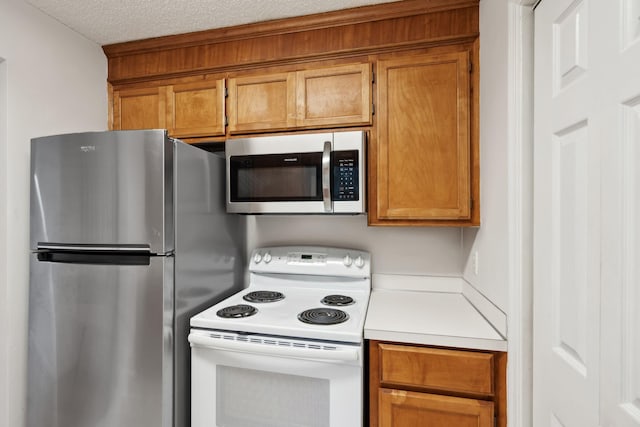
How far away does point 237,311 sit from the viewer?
1.46 meters

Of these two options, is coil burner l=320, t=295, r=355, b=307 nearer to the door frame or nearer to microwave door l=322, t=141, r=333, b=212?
→ microwave door l=322, t=141, r=333, b=212

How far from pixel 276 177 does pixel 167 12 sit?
1.02 m

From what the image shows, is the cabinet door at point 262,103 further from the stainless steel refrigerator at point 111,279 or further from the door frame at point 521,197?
the door frame at point 521,197

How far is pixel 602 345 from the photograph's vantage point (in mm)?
693

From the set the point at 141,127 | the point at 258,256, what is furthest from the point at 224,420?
the point at 141,127

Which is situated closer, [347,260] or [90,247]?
[90,247]

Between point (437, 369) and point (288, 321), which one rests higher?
point (288, 321)

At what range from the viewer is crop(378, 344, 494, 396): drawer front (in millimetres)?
1156

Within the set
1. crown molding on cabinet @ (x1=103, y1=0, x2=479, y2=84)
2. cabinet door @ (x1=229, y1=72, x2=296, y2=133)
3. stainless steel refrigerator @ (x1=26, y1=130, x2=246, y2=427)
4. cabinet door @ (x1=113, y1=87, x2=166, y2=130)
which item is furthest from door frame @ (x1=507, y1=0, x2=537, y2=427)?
cabinet door @ (x1=113, y1=87, x2=166, y2=130)

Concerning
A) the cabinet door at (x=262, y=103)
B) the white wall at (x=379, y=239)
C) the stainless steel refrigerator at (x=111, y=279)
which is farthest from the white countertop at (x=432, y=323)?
the cabinet door at (x=262, y=103)

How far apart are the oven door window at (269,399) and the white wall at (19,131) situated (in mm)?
1029

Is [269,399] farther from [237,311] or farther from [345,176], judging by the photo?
[345,176]

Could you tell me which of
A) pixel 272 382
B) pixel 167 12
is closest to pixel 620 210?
pixel 272 382

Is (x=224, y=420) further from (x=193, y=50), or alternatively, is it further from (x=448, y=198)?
(x=193, y=50)
